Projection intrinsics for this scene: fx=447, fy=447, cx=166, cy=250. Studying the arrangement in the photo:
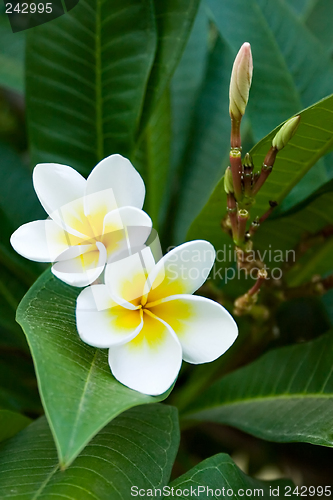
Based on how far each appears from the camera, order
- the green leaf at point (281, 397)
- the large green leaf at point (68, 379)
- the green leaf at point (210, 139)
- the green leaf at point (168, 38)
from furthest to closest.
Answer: the green leaf at point (210, 139) < the green leaf at point (168, 38) < the green leaf at point (281, 397) < the large green leaf at point (68, 379)

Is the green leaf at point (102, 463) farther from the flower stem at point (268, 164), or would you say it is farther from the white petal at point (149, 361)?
the flower stem at point (268, 164)

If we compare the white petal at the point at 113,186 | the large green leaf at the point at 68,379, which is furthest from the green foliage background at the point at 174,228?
the white petal at the point at 113,186

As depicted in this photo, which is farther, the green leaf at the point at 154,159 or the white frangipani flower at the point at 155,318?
the green leaf at the point at 154,159

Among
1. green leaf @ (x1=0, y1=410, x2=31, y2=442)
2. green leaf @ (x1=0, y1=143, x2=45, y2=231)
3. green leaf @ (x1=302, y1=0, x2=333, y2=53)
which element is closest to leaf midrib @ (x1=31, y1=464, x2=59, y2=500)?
green leaf @ (x1=0, y1=410, x2=31, y2=442)

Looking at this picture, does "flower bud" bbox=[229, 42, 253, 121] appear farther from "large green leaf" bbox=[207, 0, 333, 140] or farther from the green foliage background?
"large green leaf" bbox=[207, 0, 333, 140]

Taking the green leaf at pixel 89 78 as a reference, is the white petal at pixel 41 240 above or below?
below

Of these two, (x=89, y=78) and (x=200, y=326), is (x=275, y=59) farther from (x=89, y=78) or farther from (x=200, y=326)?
(x=200, y=326)
